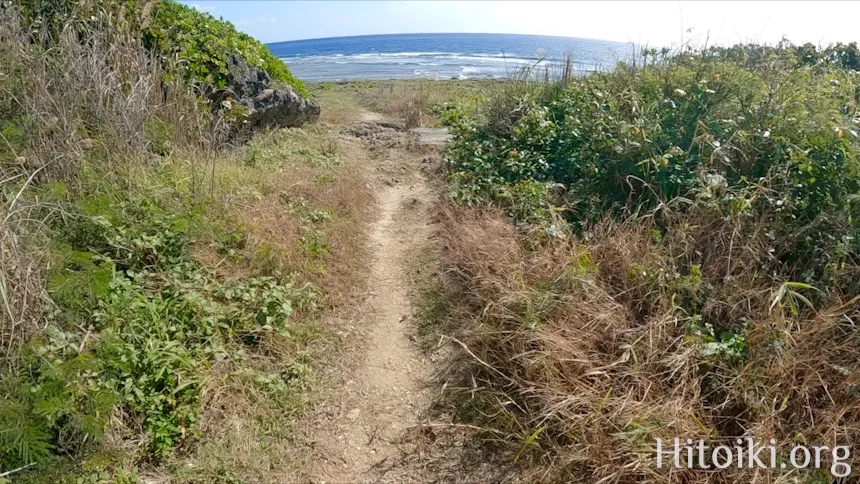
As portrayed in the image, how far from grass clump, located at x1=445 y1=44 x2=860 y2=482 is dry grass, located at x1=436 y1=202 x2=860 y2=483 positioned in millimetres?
12

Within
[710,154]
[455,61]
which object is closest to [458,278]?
[710,154]

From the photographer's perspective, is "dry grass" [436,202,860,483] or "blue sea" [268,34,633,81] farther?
"blue sea" [268,34,633,81]

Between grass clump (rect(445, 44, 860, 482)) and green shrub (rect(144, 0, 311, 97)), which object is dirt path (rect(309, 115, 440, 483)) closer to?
grass clump (rect(445, 44, 860, 482))

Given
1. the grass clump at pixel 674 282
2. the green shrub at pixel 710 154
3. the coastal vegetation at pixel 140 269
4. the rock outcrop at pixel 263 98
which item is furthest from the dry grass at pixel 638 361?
the rock outcrop at pixel 263 98

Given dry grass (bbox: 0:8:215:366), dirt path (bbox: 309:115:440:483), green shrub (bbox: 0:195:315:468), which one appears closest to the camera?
green shrub (bbox: 0:195:315:468)

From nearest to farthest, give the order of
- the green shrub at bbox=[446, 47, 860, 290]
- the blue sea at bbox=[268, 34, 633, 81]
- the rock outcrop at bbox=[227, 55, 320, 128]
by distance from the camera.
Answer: the green shrub at bbox=[446, 47, 860, 290] < the rock outcrop at bbox=[227, 55, 320, 128] < the blue sea at bbox=[268, 34, 633, 81]

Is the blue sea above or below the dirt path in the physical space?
above

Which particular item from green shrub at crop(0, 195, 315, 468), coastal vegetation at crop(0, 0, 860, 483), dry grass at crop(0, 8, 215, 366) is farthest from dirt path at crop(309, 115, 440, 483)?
dry grass at crop(0, 8, 215, 366)

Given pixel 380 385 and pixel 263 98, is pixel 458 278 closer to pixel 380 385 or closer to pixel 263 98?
pixel 380 385

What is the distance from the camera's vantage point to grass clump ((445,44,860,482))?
2559 millimetres

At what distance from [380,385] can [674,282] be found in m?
2.22

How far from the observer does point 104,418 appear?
102 inches

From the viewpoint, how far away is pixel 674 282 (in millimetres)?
3285

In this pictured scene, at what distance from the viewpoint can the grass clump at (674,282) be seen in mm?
2559
